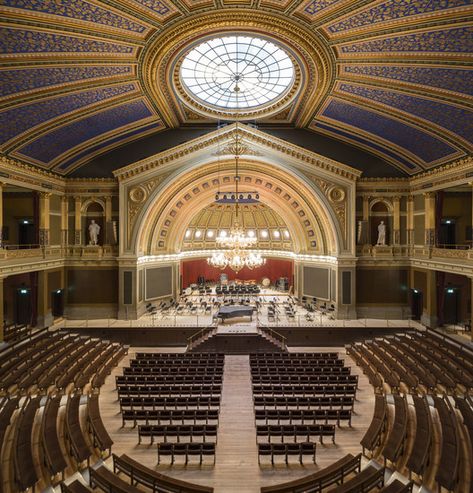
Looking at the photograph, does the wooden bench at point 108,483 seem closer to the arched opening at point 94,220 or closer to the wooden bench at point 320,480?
the wooden bench at point 320,480

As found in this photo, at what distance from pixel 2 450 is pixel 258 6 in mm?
14372

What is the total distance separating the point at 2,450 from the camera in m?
7.71

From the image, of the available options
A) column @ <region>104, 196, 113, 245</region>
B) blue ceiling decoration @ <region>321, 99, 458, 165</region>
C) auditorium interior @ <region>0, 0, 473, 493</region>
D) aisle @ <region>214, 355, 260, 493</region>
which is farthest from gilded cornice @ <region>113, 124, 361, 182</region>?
aisle @ <region>214, 355, 260, 493</region>

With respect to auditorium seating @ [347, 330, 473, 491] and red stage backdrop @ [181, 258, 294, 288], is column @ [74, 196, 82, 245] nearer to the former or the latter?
red stage backdrop @ [181, 258, 294, 288]

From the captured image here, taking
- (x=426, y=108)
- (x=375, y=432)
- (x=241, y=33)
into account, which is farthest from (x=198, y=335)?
(x=426, y=108)

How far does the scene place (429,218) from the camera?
1934cm

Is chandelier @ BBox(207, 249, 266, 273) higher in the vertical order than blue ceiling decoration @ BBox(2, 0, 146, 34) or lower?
lower

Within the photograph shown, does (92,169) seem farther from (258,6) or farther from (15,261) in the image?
(258,6)

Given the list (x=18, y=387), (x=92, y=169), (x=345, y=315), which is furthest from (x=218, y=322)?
(x=92, y=169)

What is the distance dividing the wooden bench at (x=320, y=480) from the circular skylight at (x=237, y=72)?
15.1 m

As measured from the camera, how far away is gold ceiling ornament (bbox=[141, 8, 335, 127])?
1203 centimetres

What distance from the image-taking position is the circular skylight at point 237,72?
15.6 metres

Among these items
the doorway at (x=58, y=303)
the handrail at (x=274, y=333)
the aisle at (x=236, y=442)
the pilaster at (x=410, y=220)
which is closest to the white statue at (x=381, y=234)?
the pilaster at (x=410, y=220)

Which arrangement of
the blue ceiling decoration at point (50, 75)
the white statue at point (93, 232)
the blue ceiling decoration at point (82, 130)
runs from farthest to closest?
the white statue at point (93, 232) < the blue ceiling decoration at point (82, 130) < the blue ceiling decoration at point (50, 75)
